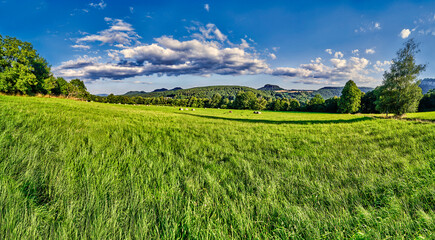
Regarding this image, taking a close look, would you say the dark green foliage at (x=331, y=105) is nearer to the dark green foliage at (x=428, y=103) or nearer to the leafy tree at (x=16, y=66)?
the dark green foliage at (x=428, y=103)

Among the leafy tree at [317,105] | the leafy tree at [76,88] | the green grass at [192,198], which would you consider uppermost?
the leafy tree at [76,88]

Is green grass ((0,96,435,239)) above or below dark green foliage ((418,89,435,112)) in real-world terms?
below

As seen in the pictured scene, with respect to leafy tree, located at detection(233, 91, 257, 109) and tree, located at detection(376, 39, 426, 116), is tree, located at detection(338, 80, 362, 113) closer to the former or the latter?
tree, located at detection(376, 39, 426, 116)

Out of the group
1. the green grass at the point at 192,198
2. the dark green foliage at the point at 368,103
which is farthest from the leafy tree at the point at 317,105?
the green grass at the point at 192,198

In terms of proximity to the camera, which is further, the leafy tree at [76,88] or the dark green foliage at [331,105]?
the leafy tree at [76,88]

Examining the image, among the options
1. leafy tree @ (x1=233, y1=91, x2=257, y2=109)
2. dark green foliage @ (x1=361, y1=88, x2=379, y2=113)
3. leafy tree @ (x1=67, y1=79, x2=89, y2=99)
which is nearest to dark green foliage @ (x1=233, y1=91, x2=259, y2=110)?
leafy tree @ (x1=233, y1=91, x2=257, y2=109)

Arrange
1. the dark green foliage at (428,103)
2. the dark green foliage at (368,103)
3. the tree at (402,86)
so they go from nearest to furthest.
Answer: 1. the tree at (402,86)
2. the dark green foliage at (428,103)
3. the dark green foliage at (368,103)

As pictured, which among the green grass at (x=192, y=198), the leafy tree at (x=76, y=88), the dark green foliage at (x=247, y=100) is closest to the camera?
the green grass at (x=192, y=198)

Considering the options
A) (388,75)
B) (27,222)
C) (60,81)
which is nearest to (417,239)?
(27,222)

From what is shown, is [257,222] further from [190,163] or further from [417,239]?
[190,163]

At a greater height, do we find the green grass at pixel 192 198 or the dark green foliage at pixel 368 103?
the dark green foliage at pixel 368 103

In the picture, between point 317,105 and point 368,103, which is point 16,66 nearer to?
point 317,105

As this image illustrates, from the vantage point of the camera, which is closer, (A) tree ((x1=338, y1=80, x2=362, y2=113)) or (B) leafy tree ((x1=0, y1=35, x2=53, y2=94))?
(B) leafy tree ((x1=0, y1=35, x2=53, y2=94))

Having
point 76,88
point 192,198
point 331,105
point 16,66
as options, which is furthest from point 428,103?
point 76,88
